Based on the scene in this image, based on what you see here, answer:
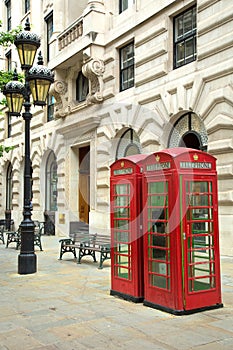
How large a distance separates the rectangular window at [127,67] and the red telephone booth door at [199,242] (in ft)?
34.0

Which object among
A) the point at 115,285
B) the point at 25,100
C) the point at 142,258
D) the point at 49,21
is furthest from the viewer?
the point at 49,21

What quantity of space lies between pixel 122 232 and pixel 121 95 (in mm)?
9785

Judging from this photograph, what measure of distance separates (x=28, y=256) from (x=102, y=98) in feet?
29.1

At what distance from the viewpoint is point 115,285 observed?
24.0 ft

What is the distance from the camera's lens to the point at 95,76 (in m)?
17.3

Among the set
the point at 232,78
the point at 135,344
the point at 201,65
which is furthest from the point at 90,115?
the point at 135,344

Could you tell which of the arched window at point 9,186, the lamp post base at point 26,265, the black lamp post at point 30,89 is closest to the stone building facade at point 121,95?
the arched window at point 9,186

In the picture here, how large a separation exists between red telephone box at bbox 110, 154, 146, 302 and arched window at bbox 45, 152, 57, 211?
1526cm

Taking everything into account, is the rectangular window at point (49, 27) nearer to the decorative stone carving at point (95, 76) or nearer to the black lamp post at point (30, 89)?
the decorative stone carving at point (95, 76)

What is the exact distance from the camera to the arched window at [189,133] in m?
12.7

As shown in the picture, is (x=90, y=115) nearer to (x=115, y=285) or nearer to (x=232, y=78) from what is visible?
(x=232, y=78)

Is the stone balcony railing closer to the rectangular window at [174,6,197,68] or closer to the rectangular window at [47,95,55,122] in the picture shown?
the rectangular window at [47,95,55,122]

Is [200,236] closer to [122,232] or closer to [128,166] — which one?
[122,232]

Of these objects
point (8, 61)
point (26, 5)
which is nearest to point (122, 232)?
point (26, 5)
